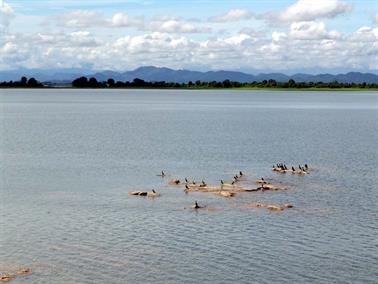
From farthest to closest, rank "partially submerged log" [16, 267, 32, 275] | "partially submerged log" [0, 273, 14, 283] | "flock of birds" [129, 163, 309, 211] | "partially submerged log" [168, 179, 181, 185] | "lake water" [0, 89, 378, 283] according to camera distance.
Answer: "partially submerged log" [168, 179, 181, 185], "flock of birds" [129, 163, 309, 211], "lake water" [0, 89, 378, 283], "partially submerged log" [16, 267, 32, 275], "partially submerged log" [0, 273, 14, 283]

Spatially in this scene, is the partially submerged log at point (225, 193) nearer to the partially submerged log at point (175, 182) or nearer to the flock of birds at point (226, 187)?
the flock of birds at point (226, 187)

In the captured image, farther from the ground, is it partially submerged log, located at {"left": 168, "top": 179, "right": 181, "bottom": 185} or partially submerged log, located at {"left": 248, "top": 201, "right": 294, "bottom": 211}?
partially submerged log, located at {"left": 248, "top": 201, "right": 294, "bottom": 211}

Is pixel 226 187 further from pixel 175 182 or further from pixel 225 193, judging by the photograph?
pixel 175 182

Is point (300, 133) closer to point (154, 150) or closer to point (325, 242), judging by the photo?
point (154, 150)

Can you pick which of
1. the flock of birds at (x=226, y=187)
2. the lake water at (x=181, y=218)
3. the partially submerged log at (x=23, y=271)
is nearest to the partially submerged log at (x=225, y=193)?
the flock of birds at (x=226, y=187)

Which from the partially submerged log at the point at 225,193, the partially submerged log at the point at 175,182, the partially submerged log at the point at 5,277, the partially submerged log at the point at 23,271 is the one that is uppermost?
the partially submerged log at the point at 5,277

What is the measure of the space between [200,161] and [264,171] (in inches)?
390

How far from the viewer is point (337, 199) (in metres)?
51.4

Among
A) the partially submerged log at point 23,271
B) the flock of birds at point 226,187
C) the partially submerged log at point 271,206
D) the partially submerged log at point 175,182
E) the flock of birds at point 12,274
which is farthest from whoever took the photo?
the partially submerged log at point 175,182

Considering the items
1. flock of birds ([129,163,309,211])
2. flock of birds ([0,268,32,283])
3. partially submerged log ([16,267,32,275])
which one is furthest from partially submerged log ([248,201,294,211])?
flock of birds ([0,268,32,283])

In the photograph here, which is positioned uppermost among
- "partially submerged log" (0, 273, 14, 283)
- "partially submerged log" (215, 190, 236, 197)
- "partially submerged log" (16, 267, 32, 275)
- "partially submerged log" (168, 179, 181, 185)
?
"partially submerged log" (0, 273, 14, 283)

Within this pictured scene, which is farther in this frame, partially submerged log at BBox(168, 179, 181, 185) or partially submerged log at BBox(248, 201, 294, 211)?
partially submerged log at BBox(168, 179, 181, 185)

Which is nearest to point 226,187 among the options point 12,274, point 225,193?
point 225,193

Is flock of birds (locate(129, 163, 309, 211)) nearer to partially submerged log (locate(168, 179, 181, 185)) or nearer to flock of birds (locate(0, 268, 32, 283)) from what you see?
partially submerged log (locate(168, 179, 181, 185))
